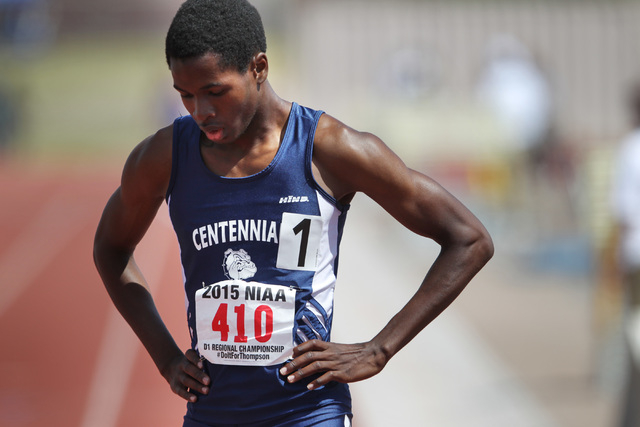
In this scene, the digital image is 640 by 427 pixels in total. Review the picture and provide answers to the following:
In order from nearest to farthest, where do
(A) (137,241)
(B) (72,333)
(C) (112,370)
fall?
1. (A) (137,241)
2. (C) (112,370)
3. (B) (72,333)

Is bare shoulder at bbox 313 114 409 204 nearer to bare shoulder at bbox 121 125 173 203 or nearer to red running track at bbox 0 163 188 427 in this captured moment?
bare shoulder at bbox 121 125 173 203

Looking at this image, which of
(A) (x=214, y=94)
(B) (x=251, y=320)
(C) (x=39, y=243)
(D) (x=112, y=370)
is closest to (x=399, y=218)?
(B) (x=251, y=320)

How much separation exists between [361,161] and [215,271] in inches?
19.6

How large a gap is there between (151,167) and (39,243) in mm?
9962

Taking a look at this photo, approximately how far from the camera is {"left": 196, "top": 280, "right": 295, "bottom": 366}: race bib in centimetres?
235

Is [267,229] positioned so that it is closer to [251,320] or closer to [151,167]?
[251,320]

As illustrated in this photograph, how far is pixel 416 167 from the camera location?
13523mm

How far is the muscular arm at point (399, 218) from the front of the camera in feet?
7.70

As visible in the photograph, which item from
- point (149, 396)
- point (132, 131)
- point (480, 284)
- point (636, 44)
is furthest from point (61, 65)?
point (149, 396)

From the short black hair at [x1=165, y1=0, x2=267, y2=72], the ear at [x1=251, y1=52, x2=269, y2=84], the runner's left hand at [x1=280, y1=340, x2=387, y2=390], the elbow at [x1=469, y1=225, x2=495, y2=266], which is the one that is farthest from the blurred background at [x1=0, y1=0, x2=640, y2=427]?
the short black hair at [x1=165, y1=0, x2=267, y2=72]

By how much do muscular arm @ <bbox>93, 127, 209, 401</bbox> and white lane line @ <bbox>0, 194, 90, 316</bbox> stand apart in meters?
6.42

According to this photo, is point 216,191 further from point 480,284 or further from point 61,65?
point 61,65

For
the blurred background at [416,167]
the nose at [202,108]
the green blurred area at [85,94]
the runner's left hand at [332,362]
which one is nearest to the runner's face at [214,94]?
the nose at [202,108]

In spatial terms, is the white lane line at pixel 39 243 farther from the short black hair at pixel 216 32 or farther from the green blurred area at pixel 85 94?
the green blurred area at pixel 85 94
